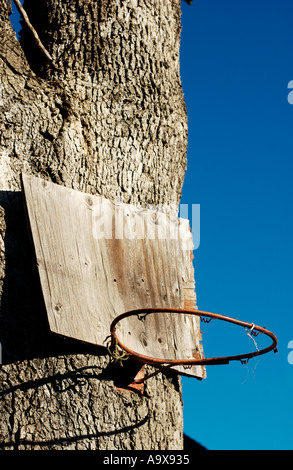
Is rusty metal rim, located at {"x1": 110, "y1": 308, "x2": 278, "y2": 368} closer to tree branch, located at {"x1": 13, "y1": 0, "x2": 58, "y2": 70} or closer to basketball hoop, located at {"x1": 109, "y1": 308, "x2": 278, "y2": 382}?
basketball hoop, located at {"x1": 109, "y1": 308, "x2": 278, "y2": 382}

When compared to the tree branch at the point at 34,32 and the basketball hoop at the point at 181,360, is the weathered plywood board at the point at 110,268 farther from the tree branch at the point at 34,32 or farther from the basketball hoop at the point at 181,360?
the tree branch at the point at 34,32

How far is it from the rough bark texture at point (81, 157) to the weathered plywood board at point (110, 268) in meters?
0.12

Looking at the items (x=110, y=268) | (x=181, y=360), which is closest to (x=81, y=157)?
(x=110, y=268)

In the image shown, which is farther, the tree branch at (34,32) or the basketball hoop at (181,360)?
the tree branch at (34,32)

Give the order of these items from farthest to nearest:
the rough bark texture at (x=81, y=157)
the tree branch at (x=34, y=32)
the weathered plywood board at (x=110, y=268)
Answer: the tree branch at (x=34, y=32)
the weathered plywood board at (x=110, y=268)
the rough bark texture at (x=81, y=157)

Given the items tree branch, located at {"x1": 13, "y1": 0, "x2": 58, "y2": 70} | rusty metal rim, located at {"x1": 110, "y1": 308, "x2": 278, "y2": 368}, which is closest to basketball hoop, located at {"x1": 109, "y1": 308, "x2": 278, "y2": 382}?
rusty metal rim, located at {"x1": 110, "y1": 308, "x2": 278, "y2": 368}

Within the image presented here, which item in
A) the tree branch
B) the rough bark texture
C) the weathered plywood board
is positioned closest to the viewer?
the rough bark texture

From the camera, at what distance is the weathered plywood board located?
3.05 m

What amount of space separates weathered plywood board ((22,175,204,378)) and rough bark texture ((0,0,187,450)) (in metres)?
0.12

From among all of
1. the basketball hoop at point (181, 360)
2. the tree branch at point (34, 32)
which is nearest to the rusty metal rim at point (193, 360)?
the basketball hoop at point (181, 360)

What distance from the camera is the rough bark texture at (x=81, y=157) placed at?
294 centimetres

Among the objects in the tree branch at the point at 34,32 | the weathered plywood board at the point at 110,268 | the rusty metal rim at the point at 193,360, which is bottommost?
the rusty metal rim at the point at 193,360

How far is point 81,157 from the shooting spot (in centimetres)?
344

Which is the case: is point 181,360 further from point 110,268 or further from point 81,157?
point 81,157
